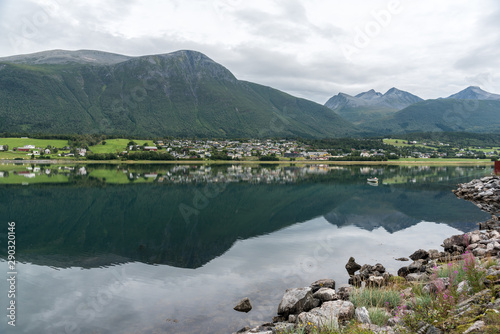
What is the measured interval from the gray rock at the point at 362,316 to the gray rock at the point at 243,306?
4597mm

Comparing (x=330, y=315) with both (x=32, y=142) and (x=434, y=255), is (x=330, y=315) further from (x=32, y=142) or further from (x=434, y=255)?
(x=32, y=142)

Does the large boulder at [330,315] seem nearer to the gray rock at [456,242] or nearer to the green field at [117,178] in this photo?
the gray rock at [456,242]

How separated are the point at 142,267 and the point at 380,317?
1259 cm

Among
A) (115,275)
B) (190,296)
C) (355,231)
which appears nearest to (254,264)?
(190,296)

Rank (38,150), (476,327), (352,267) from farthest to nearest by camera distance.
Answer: (38,150) → (352,267) → (476,327)

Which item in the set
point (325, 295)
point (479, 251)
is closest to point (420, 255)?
point (479, 251)

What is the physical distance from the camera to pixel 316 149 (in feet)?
598

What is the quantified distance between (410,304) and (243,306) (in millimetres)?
6103

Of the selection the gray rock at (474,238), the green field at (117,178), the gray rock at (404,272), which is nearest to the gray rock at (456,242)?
the gray rock at (474,238)

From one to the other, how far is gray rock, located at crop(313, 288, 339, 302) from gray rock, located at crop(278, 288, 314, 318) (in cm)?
36

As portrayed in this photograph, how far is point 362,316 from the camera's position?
348 inches

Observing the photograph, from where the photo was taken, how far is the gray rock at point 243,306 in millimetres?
12209

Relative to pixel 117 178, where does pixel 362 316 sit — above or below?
above

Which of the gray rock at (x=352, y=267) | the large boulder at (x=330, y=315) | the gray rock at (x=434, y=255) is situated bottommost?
the gray rock at (x=352, y=267)
